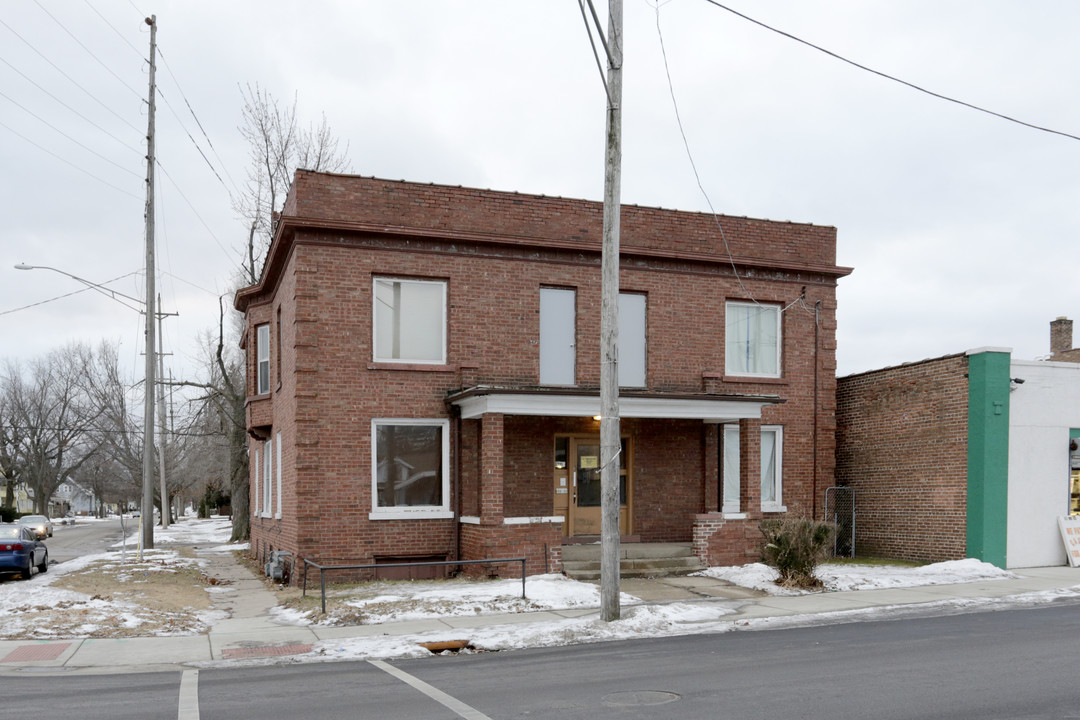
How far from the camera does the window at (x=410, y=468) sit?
1736 centimetres

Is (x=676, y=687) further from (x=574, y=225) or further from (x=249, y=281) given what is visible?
(x=249, y=281)

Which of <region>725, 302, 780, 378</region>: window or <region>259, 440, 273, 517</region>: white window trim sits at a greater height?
<region>725, 302, 780, 378</region>: window

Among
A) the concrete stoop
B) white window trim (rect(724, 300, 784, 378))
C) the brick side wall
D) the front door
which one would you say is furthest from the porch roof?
the brick side wall

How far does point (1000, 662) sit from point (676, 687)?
349cm

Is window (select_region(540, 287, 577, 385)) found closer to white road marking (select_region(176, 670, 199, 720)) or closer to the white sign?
white road marking (select_region(176, 670, 199, 720))

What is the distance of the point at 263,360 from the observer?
2320cm

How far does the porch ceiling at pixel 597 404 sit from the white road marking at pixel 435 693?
6.74m

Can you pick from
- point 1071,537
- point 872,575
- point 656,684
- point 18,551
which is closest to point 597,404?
point 872,575

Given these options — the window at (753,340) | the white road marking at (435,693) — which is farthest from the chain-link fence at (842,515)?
the white road marking at (435,693)

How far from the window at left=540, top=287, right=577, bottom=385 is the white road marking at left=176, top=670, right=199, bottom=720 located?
10.1 m

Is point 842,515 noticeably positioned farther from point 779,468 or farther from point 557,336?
point 557,336

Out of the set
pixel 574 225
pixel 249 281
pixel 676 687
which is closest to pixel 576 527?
pixel 574 225

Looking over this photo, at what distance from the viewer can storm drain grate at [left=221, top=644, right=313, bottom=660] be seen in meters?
10.8

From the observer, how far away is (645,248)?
19.0 metres
